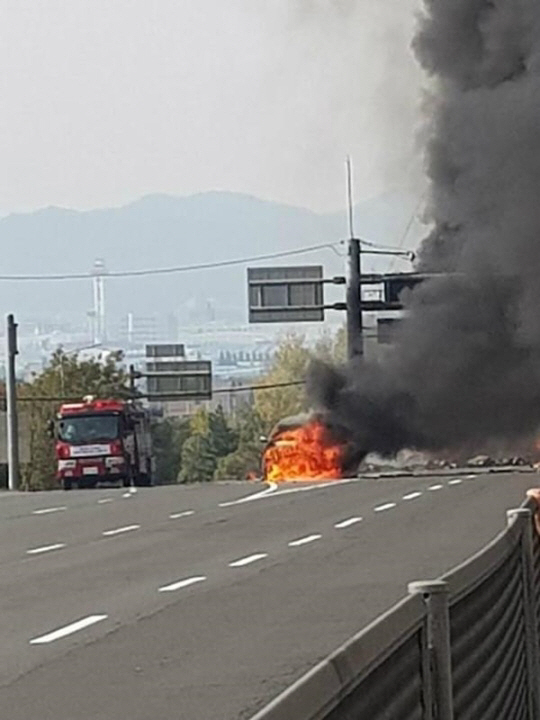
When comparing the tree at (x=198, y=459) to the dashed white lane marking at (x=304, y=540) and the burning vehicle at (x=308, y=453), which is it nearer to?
the burning vehicle at (x=308, y=453)

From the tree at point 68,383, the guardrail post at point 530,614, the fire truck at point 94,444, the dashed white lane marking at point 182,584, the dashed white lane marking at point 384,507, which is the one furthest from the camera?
the tree at point 68,383

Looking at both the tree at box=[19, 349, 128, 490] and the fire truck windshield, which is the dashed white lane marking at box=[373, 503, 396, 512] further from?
the tree at box=[19, 349, 128, 490]

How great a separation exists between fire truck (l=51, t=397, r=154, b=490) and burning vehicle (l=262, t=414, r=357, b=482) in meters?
12.1

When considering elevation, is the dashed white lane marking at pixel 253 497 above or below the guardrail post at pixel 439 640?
below

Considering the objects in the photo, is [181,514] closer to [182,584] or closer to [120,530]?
[120,530]

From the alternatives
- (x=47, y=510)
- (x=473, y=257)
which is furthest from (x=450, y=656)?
(x=473, y=257)

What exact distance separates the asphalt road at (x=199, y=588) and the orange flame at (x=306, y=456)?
31.0 feet

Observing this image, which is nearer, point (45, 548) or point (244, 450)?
point (45, 548)

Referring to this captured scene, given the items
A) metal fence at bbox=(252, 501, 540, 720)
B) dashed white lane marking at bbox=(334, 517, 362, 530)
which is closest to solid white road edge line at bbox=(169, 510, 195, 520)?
dashed white lane marking at bbox=(334, 517, 362, 530)

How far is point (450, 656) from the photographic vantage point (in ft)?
18.0

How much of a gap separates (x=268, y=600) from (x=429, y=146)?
78.1 feet

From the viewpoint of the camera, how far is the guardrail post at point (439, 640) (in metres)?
5.19

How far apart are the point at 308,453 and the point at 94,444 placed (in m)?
13.3

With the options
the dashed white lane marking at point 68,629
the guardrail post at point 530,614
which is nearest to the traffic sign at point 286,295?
the dashed white lane marking at point 68,629
